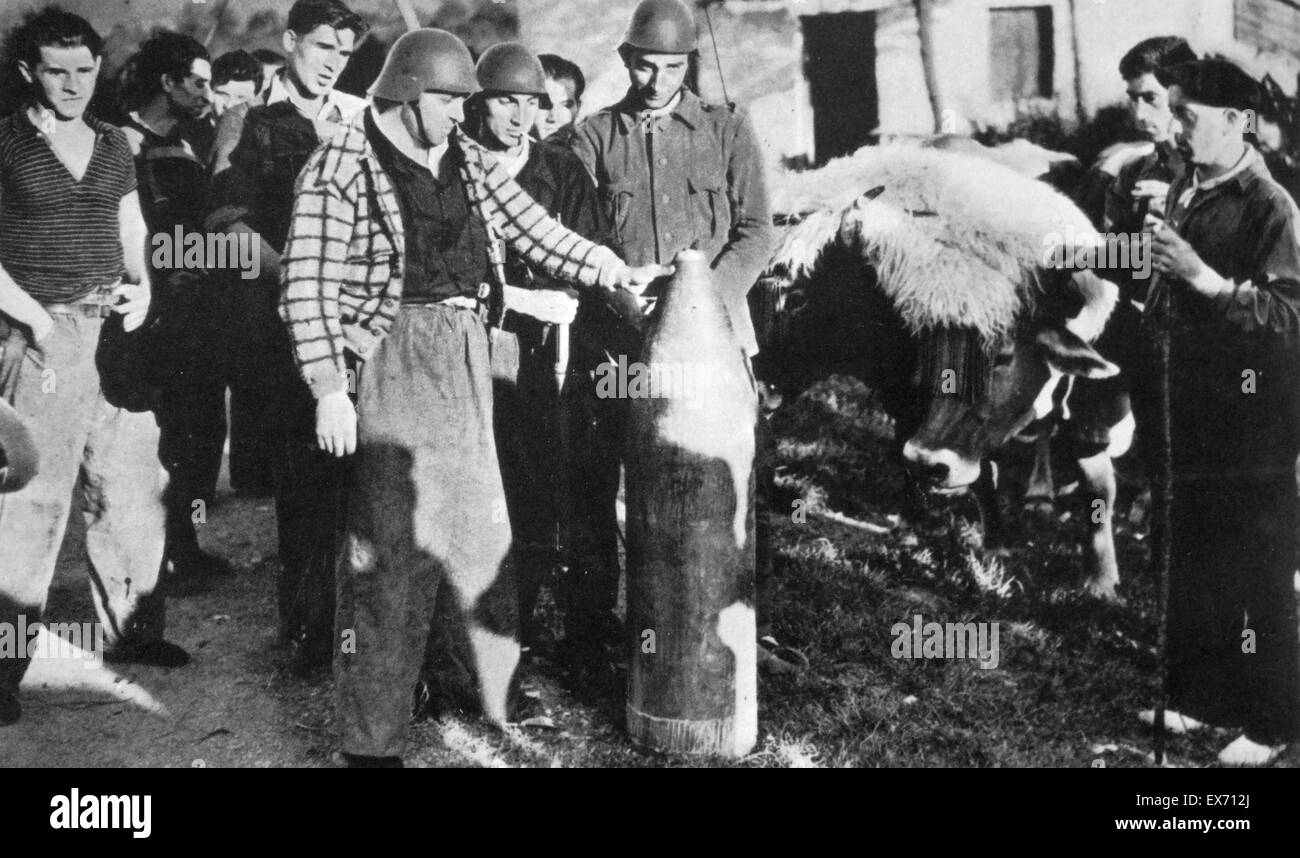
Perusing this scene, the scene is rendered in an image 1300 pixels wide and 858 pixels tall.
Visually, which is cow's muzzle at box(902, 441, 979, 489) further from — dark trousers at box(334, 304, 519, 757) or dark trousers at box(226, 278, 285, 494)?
dark trousers at box(226, 278, 285, 494)

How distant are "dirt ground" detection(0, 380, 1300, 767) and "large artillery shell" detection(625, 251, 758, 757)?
21cm

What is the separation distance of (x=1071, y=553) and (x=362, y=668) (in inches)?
109

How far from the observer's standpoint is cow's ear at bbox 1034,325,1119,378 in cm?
411

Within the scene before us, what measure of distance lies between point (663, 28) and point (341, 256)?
1.50 m

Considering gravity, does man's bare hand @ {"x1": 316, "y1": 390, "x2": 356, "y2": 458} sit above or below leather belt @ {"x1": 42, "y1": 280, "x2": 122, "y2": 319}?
below

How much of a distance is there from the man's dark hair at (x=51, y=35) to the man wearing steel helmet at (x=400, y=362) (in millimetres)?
1236

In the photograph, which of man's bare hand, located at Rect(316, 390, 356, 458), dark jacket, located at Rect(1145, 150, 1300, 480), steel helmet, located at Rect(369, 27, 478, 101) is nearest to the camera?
man's bare hand, located at Rect(316, 390, 356, 458)

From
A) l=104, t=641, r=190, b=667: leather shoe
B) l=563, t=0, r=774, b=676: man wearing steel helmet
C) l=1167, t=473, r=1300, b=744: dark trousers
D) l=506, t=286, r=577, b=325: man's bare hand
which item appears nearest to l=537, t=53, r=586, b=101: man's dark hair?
l=563, t=0, r=774, b=676: man wearing steel helmet

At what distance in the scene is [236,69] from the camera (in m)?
4.35

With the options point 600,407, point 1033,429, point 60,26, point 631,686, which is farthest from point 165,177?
point 1033,429

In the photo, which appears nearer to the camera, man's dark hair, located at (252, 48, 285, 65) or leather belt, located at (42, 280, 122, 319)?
leather belt, located at (42, 280, 122, 319)

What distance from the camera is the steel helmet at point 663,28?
4078 mm

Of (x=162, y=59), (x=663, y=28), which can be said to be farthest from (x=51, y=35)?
(x=663, y=28)
